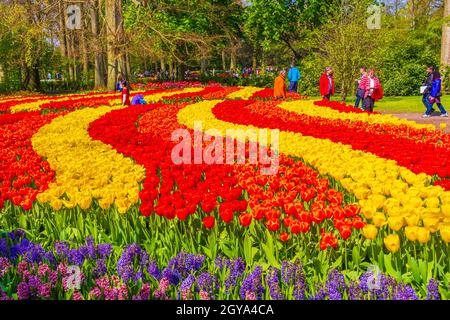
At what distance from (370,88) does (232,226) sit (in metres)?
10.0

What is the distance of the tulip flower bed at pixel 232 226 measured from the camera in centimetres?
263

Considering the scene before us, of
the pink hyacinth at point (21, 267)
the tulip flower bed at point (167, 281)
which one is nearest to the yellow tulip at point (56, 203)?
the tulip flower bed at point (167, 281)

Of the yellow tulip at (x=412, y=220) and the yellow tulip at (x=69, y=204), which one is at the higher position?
the yellow tulip at (x=412, y=220)

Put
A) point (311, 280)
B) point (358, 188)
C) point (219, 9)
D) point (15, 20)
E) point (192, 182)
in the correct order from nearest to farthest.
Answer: point (311, 280) < point (358, 188) < point (192, 182) < point (15, 20) < point (219, 9)

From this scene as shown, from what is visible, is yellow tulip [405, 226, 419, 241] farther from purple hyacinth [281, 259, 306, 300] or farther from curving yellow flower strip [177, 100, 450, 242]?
purple hyacinth [281, 259, 306, 300]

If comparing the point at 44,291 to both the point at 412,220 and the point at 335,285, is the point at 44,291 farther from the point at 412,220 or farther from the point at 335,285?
the point at 412,220

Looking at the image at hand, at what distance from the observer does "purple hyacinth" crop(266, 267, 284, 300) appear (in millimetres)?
2476

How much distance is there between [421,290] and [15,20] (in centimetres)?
2339

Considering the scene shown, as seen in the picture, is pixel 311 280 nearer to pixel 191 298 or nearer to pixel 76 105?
pixel 191 298

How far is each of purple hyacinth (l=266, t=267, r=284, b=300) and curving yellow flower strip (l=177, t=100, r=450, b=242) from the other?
3.18 feet

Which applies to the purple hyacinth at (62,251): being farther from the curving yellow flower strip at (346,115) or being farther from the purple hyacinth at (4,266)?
the curving yellow flower strip at (346,115)

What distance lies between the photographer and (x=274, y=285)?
2.54 meters

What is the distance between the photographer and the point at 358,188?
381 centimetres
